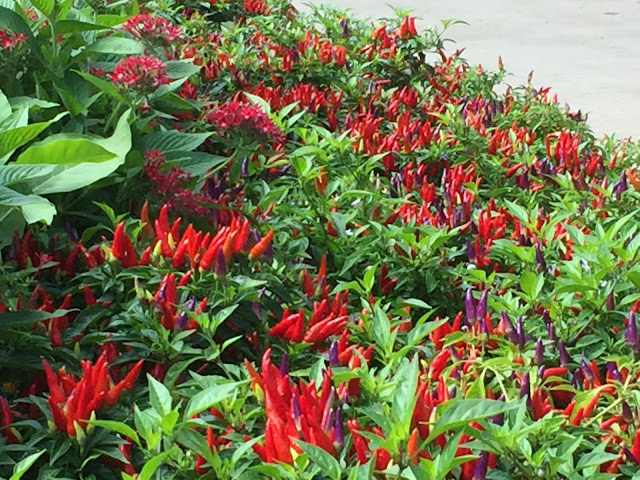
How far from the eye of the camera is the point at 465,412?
1.38m

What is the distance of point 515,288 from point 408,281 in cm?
25

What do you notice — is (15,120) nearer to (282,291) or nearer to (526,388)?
(282,291)

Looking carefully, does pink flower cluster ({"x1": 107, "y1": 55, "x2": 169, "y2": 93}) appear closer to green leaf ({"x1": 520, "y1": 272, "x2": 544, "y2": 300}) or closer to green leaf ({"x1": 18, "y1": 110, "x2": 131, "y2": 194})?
green leaf ({"x1": 18, "y1": 110, "x2": 131, "y2": 194})

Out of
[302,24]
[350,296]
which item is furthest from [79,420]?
[302,24]

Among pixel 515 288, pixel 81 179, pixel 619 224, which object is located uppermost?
pixel 81 179

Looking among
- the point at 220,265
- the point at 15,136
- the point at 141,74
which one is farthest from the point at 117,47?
the point at 220,265

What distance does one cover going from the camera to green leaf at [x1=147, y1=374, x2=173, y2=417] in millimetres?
1440

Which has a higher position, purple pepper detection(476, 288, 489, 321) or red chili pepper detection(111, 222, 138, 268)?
red chili pepper detection(111, 222, 138, 268)

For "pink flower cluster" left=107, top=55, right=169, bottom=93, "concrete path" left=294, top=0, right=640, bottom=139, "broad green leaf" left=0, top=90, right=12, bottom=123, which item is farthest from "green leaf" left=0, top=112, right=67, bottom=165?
"concrete path" left=294, top=0, right=640, bottom=139

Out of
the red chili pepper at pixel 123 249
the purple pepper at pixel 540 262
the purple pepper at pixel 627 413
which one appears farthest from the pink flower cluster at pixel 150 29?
the purple pepper at pixel 627 413

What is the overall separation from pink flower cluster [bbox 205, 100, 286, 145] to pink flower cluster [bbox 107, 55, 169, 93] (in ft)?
0.55

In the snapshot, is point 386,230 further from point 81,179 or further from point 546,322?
point 81,179

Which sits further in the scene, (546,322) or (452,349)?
(546,322)

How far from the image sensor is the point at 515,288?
223 cm
